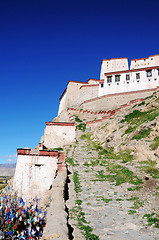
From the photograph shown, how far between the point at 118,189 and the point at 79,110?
32559 millimetres

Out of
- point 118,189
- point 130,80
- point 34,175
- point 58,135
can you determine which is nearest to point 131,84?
point 130,80

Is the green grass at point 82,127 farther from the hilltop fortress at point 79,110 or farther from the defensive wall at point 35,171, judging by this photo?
the defensive wall at point 35,171

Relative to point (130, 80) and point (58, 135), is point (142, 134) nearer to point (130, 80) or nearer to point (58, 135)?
point (58, 135)

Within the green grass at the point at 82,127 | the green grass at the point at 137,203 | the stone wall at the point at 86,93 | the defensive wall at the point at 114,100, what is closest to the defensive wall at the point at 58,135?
the green grass at the point at 82,127

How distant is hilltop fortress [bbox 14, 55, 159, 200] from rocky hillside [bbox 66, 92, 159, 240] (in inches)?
76.1

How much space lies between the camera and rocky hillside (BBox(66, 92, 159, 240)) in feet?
17.0

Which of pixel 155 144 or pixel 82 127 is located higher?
pixel 82 127

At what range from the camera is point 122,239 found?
181 inches

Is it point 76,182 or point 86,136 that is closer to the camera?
point 76,182

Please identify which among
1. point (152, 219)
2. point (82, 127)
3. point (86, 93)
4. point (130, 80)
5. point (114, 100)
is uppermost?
point (86, 93)

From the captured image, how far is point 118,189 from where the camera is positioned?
885 centimetres

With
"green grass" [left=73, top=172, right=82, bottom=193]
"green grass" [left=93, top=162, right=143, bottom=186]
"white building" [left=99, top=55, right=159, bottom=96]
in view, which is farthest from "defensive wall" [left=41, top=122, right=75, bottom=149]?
→ "white building" [left=99, top=55, right=159, bottom=96]

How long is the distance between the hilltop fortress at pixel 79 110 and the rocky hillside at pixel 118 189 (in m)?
1.93

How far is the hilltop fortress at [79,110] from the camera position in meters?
12.2
